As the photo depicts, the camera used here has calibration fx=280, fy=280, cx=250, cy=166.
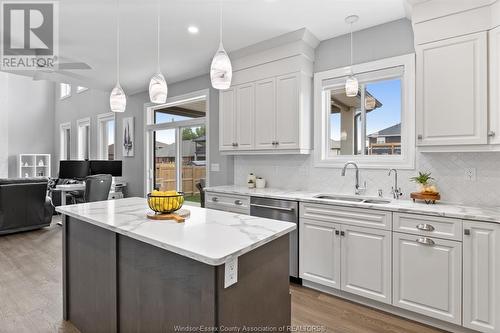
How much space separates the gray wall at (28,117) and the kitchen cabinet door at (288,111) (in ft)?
29.2

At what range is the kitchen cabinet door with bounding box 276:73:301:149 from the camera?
3.23 meters

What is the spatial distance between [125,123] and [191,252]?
18.1 ft

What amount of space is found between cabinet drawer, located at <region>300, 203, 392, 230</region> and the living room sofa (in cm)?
467

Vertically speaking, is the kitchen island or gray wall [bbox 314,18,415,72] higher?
gray wall [bbox 314,18,415,72]

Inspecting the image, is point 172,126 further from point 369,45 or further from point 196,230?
point 196,230

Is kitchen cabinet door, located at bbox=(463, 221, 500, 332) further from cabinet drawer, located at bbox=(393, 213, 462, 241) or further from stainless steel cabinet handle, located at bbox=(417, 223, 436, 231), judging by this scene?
stainless steel cabinet handle, located at bbox=(417, 223, 436, 231)

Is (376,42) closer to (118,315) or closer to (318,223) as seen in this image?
(318,223)

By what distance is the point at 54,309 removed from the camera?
2.50m

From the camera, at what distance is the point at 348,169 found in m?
3.19

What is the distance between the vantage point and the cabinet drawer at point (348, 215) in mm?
2404

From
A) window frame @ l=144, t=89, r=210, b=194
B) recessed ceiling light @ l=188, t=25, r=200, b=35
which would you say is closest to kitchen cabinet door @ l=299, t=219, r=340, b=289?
window frame @ l=144, t=89, r=210, b=194

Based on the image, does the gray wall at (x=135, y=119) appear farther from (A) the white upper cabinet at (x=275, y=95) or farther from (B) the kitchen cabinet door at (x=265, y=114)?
(B) the kitchen cabinet door at (x=265, y=114)

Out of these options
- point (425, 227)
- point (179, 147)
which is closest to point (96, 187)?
point (179, 147)
